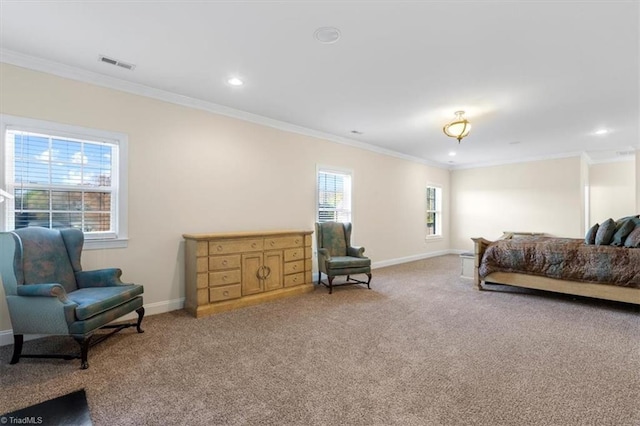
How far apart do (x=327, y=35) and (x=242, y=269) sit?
2.78 meters

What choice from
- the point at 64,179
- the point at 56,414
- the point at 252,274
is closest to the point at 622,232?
the point at 252,274

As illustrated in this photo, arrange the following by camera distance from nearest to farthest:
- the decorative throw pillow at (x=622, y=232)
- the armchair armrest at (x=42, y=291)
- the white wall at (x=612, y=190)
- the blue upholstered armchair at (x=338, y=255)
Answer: the armchair armrest at (x=42, y=291) < the decorative throw pillow at (x=622, y=232) < the blue upholstered armchair at (x=338, y=255) < the white wall at (x=612, y=190)

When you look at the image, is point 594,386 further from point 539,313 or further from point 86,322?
point 86,322

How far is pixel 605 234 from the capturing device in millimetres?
3949

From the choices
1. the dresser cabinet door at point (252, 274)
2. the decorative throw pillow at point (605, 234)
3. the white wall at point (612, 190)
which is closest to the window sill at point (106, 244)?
the dresser cabinet door at point (252, 274)

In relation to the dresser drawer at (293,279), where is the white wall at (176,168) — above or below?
above

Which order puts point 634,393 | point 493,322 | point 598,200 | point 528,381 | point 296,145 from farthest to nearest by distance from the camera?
1. point 598,200
2. point 296,145
3. point 493,322
4. point 528,381
5. point 634,393

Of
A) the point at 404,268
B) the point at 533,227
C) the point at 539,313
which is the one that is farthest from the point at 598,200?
the point at 539,313

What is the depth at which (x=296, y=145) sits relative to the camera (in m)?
5.05

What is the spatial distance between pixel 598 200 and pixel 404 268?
19.9 ft

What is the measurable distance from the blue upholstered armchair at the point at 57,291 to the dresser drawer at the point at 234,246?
0.88m

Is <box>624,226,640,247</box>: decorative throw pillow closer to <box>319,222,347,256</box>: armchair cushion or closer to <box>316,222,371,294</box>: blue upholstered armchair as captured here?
<box>316,222,371,294</box>: blue upholstered armchair

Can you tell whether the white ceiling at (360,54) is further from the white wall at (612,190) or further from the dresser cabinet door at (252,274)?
the white wall at (612,190)
